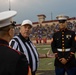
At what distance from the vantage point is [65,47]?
5809mm

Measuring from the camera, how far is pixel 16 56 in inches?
83.1

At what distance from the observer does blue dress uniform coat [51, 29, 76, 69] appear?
5797 mm

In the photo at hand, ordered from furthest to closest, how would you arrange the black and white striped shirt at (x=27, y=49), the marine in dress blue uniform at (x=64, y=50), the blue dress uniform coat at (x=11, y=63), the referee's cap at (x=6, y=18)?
the marine in dress blue uniform at (x=64, y=50) → the black and white striped shirt at (x=27, y=49) → the referee's cap at (x=6, y=18) → the blue dress uniform coat at (x=11, y=63)

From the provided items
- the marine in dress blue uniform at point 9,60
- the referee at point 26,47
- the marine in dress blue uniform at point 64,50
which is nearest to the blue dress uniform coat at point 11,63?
the marine in dress blue uniform at point 9,60

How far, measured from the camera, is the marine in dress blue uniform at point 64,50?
19.0 feet

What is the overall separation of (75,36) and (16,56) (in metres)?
4.03

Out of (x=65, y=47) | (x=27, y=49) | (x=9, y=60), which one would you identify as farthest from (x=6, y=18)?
(x=65, y=47)

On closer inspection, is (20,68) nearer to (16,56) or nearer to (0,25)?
(16,56)

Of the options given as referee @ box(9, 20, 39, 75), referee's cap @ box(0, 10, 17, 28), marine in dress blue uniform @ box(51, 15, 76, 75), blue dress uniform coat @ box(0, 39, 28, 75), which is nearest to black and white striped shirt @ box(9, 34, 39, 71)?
referee @ box(9, 20, 39, 75)

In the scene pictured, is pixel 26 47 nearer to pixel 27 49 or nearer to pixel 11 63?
pixel 27 49

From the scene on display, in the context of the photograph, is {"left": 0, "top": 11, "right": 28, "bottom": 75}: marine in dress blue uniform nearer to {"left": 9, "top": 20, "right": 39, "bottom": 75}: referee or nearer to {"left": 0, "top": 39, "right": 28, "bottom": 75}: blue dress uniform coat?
{"left": 0, "top": 39, "right": 28, "bottom": 75}: blue dress uniform coat

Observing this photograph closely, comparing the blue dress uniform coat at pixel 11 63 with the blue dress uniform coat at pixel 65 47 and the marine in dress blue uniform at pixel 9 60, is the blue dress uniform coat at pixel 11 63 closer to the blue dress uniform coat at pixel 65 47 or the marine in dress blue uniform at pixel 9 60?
the marine in dress blue uniform at pixel 9 60

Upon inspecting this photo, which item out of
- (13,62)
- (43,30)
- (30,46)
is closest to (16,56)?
(13,62)

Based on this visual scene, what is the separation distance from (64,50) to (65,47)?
0.06 m
